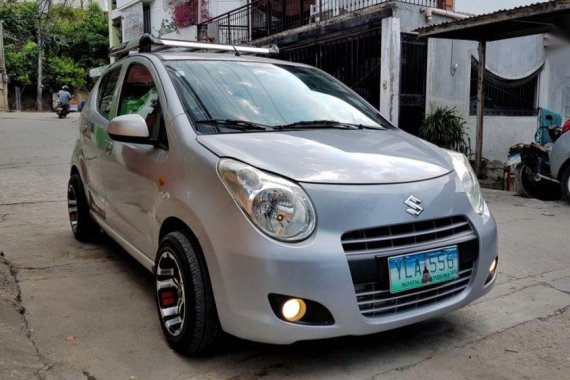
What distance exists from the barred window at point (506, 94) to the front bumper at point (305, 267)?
34.6 ft

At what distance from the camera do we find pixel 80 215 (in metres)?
4.91

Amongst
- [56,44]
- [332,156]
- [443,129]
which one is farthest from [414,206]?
[56,44]

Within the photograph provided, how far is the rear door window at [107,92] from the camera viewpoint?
4340mm

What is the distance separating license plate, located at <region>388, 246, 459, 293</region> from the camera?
2.50 m

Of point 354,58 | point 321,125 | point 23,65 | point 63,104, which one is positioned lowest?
point 321,125

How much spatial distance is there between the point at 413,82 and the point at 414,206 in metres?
9.12

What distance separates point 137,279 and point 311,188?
2.11m

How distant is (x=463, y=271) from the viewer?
2.78 m

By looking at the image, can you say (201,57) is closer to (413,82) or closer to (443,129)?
(443,129)

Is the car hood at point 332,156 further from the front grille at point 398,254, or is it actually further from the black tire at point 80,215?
the black tire at point 80,215

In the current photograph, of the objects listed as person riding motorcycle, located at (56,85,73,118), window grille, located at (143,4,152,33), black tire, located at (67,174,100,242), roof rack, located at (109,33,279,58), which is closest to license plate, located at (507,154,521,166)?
roof rack, located at (109,33,279,58)

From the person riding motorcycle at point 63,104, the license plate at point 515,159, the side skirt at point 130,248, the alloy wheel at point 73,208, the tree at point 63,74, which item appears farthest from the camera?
the tree at point 63,74

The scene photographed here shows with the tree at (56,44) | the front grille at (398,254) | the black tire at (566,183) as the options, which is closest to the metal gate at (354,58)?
the black tire at (566,183)

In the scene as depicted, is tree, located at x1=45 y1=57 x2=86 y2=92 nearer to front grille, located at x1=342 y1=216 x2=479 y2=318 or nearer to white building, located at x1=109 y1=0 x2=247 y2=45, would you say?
white building, located at x1=109 y1=0 x2=247 y2=45
